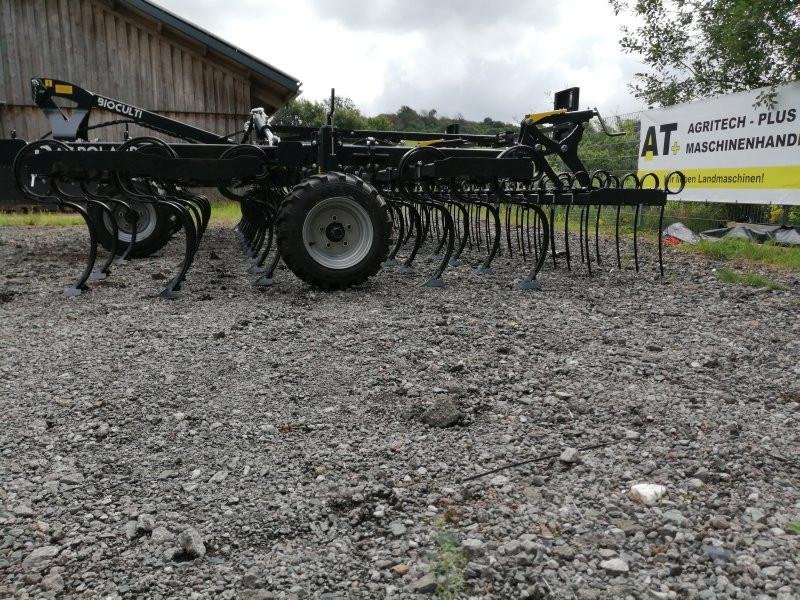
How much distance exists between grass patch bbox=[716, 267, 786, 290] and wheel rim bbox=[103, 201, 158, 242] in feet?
19.9

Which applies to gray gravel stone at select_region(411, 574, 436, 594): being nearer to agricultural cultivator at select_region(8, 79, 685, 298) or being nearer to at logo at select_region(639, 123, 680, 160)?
agricultural cultivator at select_region(8, 79, 685, 298)

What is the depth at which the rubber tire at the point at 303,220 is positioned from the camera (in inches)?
199

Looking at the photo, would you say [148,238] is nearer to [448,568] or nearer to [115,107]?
[115,107]

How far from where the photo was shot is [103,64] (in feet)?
42.7

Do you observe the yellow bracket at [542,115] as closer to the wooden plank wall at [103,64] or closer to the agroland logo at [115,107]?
the agroland logo at [115,107]

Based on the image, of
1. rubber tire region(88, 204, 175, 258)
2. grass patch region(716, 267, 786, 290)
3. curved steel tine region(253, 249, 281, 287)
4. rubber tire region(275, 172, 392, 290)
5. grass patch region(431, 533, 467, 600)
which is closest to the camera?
grass patch region(431, 533, 467, 600)

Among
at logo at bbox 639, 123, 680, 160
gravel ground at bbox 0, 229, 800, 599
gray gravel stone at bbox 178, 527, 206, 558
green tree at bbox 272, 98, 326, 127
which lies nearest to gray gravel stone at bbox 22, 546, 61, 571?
gravel ground at bbox 0, 229, 800, 599

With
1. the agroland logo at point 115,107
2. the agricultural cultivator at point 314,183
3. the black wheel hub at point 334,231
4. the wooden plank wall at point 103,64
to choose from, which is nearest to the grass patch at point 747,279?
the agricultural cultivator at point 314,183

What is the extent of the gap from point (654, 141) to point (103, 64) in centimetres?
1049

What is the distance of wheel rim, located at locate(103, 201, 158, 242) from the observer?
7465 millimetres

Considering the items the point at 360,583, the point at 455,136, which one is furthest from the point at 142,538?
the point at 455,136

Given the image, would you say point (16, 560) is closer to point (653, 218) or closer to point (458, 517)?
point (458, 517)

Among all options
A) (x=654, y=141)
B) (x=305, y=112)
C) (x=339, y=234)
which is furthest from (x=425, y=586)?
(x=305, y=112)

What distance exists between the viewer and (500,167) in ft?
18.4
